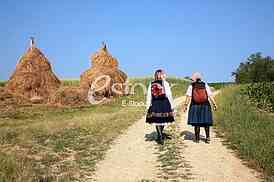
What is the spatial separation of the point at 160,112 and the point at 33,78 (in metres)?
23.5

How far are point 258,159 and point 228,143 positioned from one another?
3.11 m

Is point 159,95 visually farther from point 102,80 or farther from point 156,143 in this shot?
point 102,80

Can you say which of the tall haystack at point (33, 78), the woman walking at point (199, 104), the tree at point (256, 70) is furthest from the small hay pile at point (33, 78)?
the tree at point (256, 70)

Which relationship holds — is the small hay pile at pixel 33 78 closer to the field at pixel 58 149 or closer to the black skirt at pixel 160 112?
the field at pixel 58 149

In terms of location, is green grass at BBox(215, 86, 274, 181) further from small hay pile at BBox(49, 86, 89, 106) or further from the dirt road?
small hay pile at BBox(49, 86, 89, 106)

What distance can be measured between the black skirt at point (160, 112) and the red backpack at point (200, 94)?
83 cm

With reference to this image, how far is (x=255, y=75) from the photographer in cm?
8056

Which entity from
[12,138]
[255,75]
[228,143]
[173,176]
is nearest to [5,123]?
[12,138]

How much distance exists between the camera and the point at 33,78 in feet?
113

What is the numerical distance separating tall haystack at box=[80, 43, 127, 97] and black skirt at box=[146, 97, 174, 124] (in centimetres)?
2298

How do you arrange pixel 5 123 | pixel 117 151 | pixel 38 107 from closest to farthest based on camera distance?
pixel 117 151 < pixel 5 123 < pixel 38 107

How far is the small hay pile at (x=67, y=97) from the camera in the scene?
31891mm

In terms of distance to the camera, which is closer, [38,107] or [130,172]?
[130,172]

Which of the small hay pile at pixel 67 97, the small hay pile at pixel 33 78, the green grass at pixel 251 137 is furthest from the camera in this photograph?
the small hay pile at pixel 33 78
